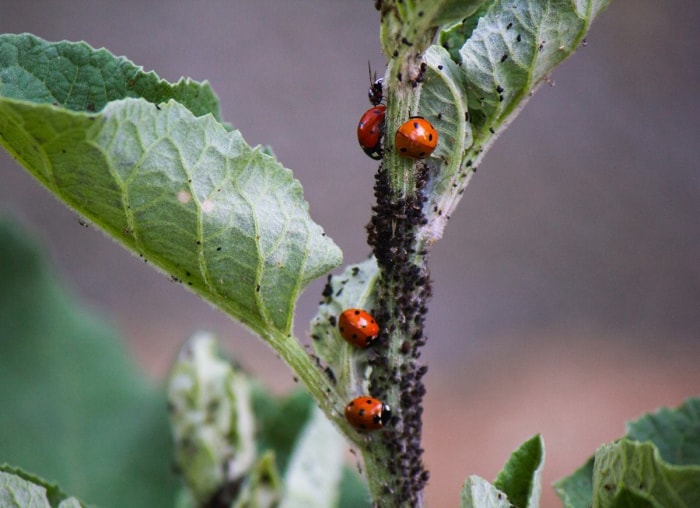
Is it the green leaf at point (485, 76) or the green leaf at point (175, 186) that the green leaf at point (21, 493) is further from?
the green leaf at point (485, 76)

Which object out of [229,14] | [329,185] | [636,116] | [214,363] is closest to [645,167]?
[636,116]

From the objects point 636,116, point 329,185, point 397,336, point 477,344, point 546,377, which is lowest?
point 397,336

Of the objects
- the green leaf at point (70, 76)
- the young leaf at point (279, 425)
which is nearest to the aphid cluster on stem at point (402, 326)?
the green leaf at point (70, 76)

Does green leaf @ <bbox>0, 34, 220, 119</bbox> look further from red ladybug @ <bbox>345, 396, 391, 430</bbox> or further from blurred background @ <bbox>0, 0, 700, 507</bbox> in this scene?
blurred background @ <bbox>0, 0, 700, 507</bbox>

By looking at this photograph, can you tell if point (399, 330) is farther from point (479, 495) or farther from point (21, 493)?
point (21, 493)

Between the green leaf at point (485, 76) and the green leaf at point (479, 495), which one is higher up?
the green leaf at point (485, 76)

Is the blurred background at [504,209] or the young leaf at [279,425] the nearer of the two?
the young leaf at [279,425]

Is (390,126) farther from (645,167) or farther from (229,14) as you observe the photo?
(229,14)

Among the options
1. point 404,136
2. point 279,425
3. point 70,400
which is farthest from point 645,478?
point 70,400
